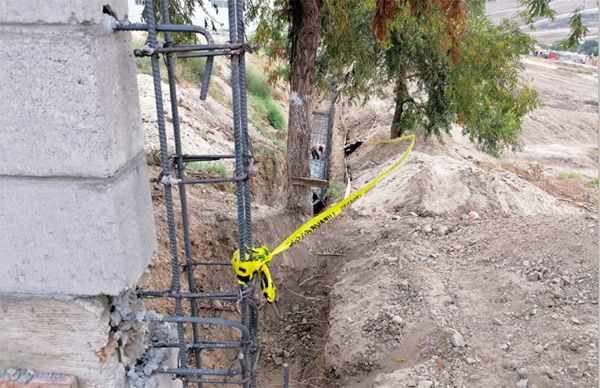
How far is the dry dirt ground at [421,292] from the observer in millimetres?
3555

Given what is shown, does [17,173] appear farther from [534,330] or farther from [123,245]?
[534,330]

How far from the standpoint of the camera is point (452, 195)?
8.46 metres

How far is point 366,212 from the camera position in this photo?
7930mm

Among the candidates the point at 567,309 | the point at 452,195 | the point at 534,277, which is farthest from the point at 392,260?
the point at 452,195

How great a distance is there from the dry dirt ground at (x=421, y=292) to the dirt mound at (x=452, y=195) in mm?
54

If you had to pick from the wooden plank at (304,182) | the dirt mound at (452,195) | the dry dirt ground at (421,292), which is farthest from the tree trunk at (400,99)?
the wooden plank at (304,182)

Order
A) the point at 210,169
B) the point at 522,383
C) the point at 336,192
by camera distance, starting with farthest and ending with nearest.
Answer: the point at 336,192 < the point at 210,169 < the point at 522,383

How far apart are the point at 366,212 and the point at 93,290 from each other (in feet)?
20.8

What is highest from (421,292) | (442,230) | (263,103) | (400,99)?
(400,99)

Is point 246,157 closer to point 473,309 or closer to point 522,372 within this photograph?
point 522,372

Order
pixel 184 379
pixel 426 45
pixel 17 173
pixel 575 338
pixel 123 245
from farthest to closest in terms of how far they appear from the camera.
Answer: pixel 426 45
pixel 575 338
pixel 184 379
pixel 123 245
pixel 17 173

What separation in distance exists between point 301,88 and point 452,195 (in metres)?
3.67

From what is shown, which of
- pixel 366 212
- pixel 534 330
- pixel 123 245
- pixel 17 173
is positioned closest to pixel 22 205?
pixel 17 173

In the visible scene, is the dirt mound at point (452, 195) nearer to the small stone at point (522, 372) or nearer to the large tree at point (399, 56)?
the large tree at point (399, 56)
